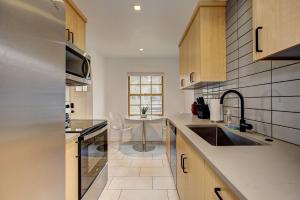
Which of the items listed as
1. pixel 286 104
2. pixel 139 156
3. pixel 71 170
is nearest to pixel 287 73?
pixel 286 104

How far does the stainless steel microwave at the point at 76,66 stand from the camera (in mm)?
1747

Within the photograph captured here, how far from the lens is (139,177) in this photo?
303 cm

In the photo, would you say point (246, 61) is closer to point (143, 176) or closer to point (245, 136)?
point (245, 136)

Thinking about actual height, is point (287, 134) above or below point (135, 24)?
below

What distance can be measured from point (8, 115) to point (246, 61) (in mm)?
1863

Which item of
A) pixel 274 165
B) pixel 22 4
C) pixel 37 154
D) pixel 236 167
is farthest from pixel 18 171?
pixel 274 165

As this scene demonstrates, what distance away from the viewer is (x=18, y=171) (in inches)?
28.6

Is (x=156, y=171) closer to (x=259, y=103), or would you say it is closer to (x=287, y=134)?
(x=259, y=103)

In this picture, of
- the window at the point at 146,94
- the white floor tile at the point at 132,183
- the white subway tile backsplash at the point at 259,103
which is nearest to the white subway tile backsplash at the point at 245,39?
the white subway tile backsplash at the point at 259,103

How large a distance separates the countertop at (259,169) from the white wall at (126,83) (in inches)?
178

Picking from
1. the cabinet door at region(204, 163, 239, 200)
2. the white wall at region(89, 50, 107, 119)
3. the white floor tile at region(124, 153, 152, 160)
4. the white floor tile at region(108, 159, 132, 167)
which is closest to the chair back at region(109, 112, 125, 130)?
the white wall at region(89, 50, 107, 119)

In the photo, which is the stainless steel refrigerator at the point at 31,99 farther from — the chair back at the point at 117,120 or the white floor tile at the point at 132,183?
the chair back at the point at 117,120

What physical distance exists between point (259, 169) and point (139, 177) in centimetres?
246

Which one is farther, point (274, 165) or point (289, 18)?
point (274, 165)
